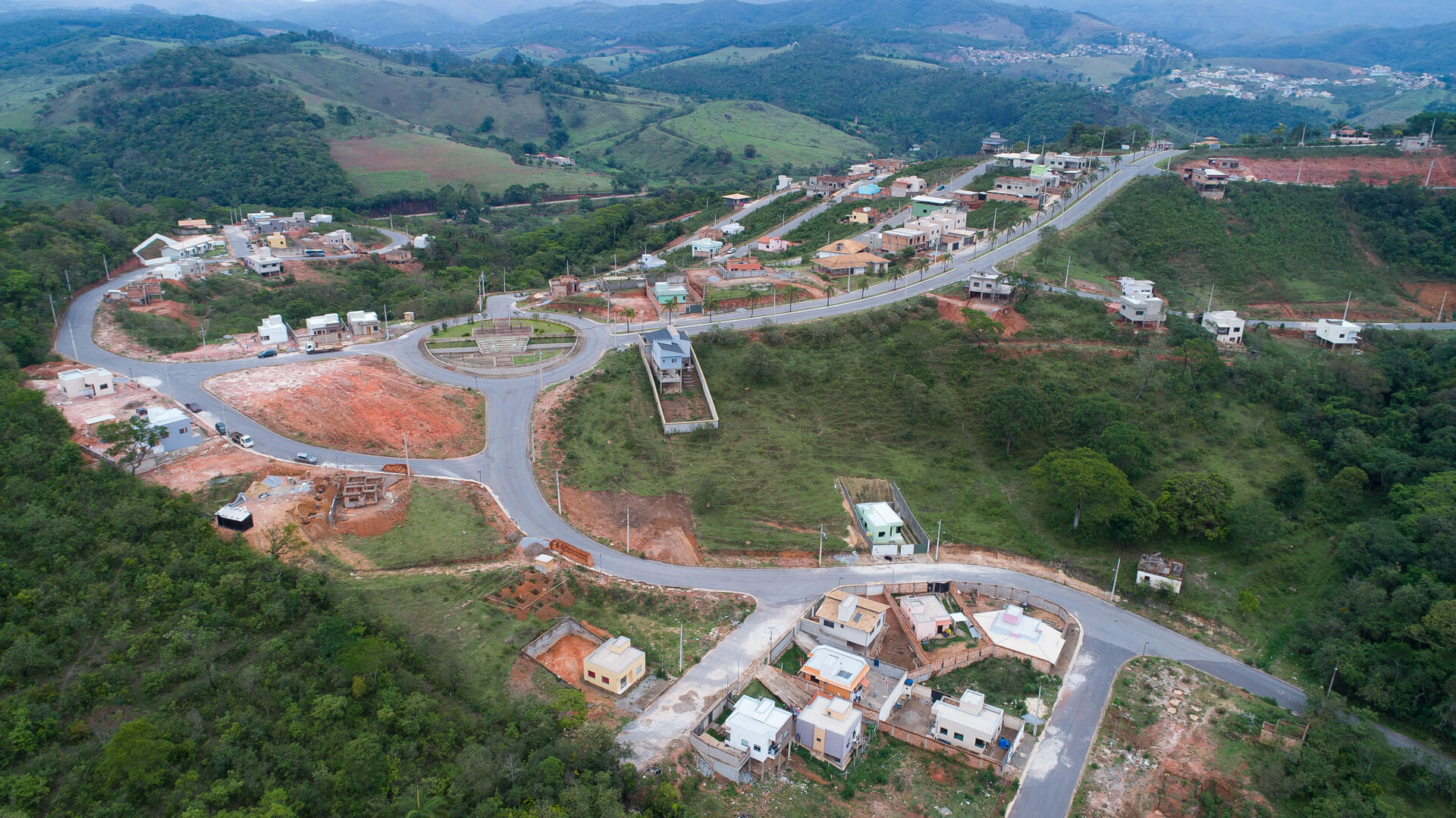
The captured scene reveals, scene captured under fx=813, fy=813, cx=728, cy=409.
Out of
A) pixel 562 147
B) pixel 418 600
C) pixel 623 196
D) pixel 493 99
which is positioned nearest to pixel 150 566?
pixel 418 600

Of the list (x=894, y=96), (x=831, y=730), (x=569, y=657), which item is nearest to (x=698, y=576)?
(x=569, y=657)

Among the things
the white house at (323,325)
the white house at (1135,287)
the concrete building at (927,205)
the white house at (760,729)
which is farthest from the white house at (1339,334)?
the white house at (323,325)

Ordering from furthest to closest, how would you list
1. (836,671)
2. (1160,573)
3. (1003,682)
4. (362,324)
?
(362,324), (1160,573), (1003,682), (836,671)

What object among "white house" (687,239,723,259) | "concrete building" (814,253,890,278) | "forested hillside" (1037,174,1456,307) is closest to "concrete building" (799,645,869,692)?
"concrete building" (814,253,890,278)

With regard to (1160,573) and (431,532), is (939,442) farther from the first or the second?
(431,532)

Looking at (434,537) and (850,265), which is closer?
(434,537)

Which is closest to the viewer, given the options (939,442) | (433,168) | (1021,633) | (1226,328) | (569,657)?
(569,657)

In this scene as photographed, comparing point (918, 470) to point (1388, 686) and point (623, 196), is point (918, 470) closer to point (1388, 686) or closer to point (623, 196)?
point (1388, 686)
